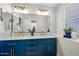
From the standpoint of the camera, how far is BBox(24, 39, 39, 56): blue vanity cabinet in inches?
73.7

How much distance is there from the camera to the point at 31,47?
1903 mm

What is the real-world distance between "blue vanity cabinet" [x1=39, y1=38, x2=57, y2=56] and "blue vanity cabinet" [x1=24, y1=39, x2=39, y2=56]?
0.27 feet

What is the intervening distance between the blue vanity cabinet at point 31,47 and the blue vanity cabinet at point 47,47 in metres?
0.08

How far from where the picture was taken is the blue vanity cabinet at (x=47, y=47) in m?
1.98

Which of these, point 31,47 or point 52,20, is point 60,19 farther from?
point 31,47

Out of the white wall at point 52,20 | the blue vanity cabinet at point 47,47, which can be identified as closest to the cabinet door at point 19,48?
the blue vanity cabinet at point 47,47

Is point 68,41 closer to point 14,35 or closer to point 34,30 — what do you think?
point 34,30

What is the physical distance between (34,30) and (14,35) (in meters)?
0.33

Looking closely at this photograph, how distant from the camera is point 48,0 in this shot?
3.88 feet

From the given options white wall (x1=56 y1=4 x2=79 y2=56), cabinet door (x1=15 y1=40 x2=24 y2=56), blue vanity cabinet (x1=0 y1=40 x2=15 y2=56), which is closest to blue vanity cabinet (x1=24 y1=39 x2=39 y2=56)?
cabinet door (x1=15 y1=40 x2=24 y2=56)

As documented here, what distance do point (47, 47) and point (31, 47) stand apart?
0.29 m

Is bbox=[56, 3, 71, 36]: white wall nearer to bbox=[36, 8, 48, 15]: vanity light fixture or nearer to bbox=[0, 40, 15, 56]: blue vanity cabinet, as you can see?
bbox=[36, 8, 48, 15]: vanity light fixture

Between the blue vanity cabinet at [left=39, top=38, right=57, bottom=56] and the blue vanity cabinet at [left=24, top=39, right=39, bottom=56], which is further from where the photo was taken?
the blue vanity cabinet at [left=39, top=38, right=57, bottom=56]

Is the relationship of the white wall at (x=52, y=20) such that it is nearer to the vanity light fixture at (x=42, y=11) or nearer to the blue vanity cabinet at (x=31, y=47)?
the vanity light fixture at (x=42, y=11)
